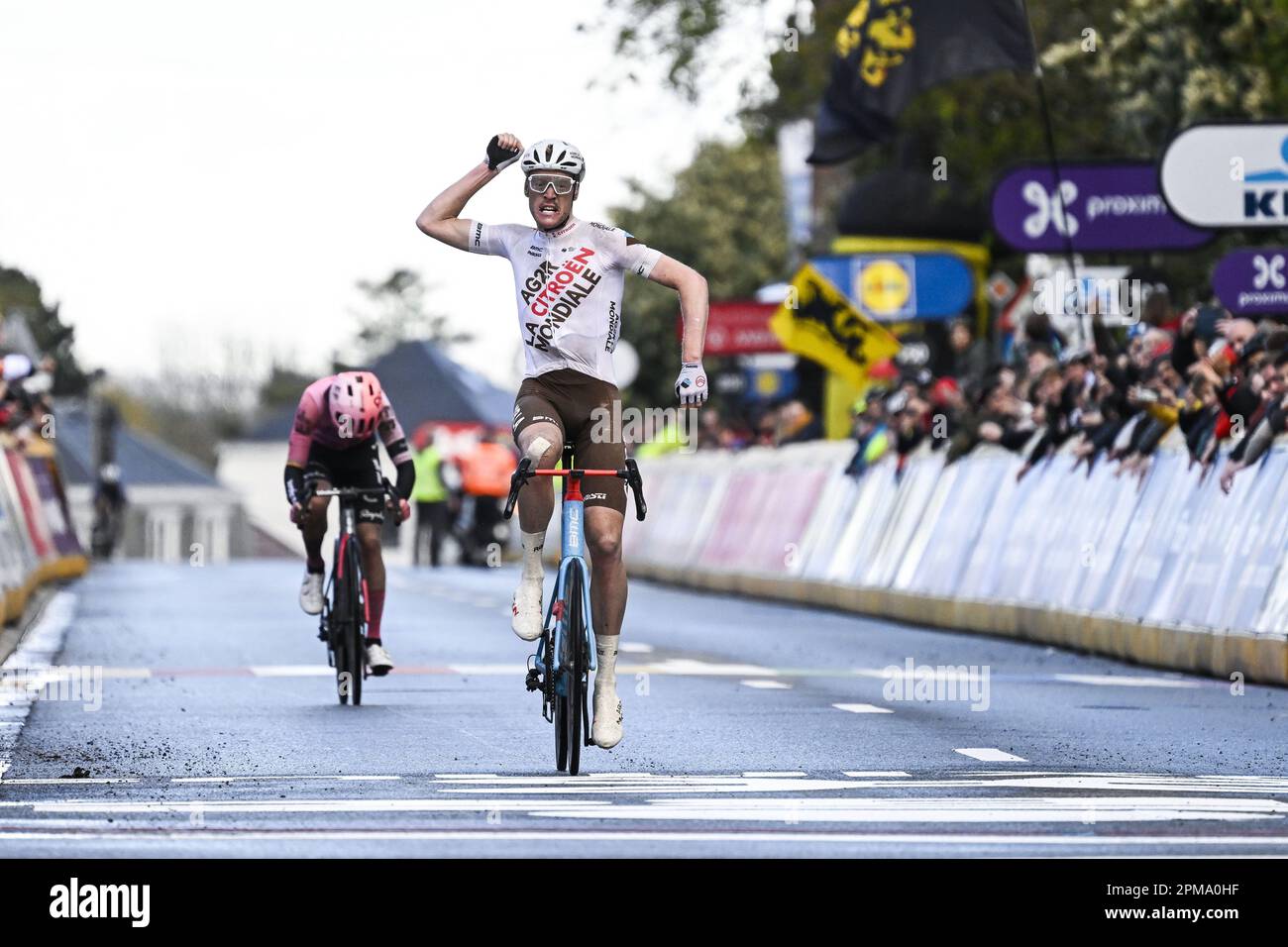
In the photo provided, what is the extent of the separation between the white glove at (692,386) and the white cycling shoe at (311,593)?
558 cm

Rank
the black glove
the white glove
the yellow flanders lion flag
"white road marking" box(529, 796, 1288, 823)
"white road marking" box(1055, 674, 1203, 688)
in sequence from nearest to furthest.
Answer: "white road marking" box(529, 796, 1288, 823), the white glove, the black glove, "white road marking" box(1055, 674, 1203, 688), the yellow flanders lion flag

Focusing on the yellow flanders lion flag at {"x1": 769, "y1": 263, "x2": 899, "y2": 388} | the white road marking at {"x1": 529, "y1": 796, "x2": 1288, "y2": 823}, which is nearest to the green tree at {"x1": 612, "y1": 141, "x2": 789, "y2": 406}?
the yellow flanders lion flag at {"x1": 769, "y1": 263, "x2": 899, "y2": 388}

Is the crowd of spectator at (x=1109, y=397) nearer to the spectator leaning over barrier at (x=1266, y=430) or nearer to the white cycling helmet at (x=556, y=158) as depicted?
the spectator leaning over barrier at (x=1266, y=430)

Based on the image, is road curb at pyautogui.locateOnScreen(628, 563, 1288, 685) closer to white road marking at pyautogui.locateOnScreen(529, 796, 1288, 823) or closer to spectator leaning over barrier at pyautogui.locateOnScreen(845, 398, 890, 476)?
spectator leaning over barrier at pyautogui.locateOnScreen(845, 398, 890, 476)

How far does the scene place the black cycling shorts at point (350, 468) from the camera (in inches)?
623

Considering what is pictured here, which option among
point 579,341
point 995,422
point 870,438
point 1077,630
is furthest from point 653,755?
point 870,438

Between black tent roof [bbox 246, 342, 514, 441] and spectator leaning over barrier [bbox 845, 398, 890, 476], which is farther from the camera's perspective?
black tent roof [bbox 246, 342, 514, 441]

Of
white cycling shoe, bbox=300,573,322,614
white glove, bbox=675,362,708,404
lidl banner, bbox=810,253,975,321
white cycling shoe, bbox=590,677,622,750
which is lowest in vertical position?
white cycling shoe, bbox=590,677,622,750

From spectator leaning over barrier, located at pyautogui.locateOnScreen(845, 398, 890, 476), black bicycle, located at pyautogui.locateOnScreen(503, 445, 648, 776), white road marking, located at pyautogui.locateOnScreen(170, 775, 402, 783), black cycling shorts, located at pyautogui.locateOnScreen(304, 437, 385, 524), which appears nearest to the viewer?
white road marking, located at pyautogui.locateOnScreen(170, 775, 402, 783)

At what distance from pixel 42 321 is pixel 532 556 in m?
37.4

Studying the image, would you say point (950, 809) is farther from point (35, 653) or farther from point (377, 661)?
point (35, 653)

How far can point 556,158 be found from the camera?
36.9 feet

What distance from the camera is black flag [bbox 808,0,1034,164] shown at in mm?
26828

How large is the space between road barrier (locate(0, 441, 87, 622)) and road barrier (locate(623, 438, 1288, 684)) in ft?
22.9
